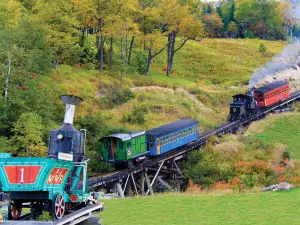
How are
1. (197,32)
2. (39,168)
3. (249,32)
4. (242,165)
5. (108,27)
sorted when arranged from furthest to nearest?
1. (249,32)
2. (197,32)
3. (108,27)
4. (242,165)
5. (39,168)

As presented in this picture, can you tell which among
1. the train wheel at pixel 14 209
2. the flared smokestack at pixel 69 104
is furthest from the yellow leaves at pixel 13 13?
the train wheel at pixel 14 209

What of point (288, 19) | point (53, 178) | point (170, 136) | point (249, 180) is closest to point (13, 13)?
point (170, 136)

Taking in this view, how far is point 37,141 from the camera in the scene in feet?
118

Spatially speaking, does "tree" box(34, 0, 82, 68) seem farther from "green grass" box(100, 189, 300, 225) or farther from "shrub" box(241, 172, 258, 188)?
"green grass" box(100, 189, 300, 225)

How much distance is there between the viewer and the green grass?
65.3 feet

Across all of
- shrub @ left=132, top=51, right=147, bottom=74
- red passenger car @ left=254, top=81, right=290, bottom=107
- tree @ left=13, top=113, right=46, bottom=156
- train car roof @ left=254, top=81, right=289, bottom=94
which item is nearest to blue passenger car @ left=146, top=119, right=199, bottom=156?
tree @ left=13, top=113, right=46, bottom=156

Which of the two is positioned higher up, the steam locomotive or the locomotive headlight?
the steam locomotive

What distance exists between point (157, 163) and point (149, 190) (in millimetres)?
3373

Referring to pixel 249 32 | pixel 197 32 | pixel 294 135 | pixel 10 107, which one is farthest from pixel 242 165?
pixel 249 32

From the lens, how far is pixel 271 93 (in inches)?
2347

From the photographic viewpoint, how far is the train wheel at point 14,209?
17109 millimetres

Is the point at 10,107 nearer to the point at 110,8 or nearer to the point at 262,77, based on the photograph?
the point at 110,8

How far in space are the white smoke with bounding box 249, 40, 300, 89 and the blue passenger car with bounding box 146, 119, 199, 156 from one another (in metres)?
26.0

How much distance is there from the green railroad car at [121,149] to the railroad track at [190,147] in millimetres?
817
